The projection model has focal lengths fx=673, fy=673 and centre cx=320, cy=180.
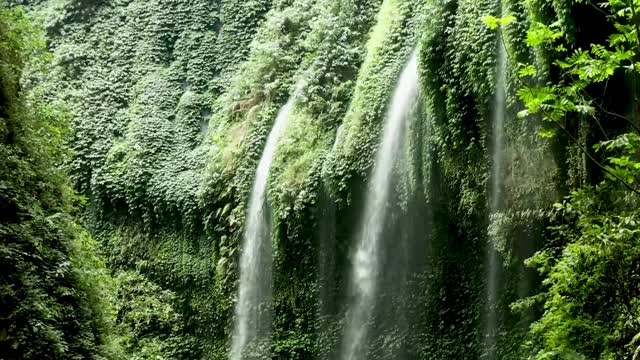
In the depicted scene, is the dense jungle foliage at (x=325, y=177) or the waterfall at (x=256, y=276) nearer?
the dense jungle foliage at (x=325, y=177)

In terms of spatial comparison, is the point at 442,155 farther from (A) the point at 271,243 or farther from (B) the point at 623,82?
(A) the point at 271,243

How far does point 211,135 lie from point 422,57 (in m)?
6.59

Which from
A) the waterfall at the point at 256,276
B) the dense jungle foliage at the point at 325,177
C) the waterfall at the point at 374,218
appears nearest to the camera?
the dense jungle foliage at the point at 325,177

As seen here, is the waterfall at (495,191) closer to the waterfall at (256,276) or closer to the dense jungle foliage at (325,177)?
the dense jungle foliage at (325,177)

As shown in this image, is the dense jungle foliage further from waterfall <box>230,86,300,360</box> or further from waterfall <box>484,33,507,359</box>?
waterfall <box>230,86,300,360</box>

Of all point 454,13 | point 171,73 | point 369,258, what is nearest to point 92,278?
point 369,258

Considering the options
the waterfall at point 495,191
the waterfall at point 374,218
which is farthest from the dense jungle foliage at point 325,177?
the waterfall at point 374,218

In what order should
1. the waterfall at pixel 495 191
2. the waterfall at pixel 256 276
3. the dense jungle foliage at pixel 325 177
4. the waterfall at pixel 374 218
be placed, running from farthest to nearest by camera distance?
the waterfall at pixel 256 276 < the waterfall at pixel 374 218 < the waterfall at pixel 495 191 < the dense jungle foliage at pixel 325 177

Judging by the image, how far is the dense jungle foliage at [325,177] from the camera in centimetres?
570

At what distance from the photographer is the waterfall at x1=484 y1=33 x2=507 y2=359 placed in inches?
319

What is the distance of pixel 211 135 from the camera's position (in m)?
14.6

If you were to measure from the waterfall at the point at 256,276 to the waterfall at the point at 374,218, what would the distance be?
6.14 feet

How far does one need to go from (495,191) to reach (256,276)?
16.5ft

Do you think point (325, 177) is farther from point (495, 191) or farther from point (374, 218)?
point (495, 191)
